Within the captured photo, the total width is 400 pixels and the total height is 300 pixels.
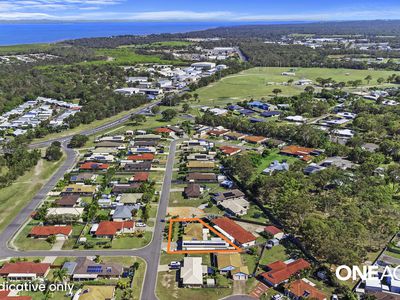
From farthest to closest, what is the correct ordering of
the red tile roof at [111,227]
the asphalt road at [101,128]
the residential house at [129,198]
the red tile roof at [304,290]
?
1. the asphalt road at [101,128]
2. the residential house at [129,198]
3. the red tile roof at [111,227]
4. the red tile roof at [304,290]

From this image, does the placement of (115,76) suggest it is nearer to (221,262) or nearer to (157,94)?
(157,94)

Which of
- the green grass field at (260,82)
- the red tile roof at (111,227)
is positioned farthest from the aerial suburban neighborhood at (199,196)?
the green grass field at (260,82)

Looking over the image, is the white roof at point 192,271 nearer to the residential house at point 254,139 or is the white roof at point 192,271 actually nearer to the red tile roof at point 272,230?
the red tile roof at point 272,230

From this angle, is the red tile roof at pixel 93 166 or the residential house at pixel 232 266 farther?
the red tile roof at pixel 93 166

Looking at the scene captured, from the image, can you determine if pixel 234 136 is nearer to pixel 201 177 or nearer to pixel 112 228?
pixel 201 177

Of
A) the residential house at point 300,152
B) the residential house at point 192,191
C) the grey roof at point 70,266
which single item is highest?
the grey roof at point 70,266

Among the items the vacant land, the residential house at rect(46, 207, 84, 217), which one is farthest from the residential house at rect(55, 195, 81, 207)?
the vacant land
